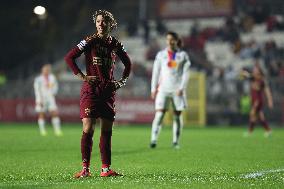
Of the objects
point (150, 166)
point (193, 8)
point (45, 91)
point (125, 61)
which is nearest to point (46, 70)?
point (45, 91)

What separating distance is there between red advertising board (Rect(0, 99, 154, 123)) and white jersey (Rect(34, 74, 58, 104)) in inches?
314

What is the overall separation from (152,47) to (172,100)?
24490 millimetres

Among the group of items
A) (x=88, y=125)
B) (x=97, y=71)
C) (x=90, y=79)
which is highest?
(x=97, y=71)

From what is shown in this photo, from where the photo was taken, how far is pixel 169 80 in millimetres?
17172

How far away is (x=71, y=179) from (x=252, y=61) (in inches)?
1133

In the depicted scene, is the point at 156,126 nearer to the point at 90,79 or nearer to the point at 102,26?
the point at 90,79

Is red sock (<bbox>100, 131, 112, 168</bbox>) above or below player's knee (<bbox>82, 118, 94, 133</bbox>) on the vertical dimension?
below

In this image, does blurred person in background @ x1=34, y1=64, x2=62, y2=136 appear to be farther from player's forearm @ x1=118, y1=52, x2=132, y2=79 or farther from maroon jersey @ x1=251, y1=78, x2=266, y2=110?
player's forearm @ x1=118, y1=52, x2=132, y2=79

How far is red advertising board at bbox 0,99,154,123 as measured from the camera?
33.3 metres

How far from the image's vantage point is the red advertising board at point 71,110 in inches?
1310

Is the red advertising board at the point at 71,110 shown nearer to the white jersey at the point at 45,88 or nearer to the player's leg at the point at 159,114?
the white jersey at the point at 45,88

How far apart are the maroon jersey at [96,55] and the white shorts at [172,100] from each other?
275 inches

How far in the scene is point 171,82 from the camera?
1716 cm

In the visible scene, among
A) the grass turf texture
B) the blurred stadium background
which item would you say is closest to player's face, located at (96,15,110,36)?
the grass turf texture
